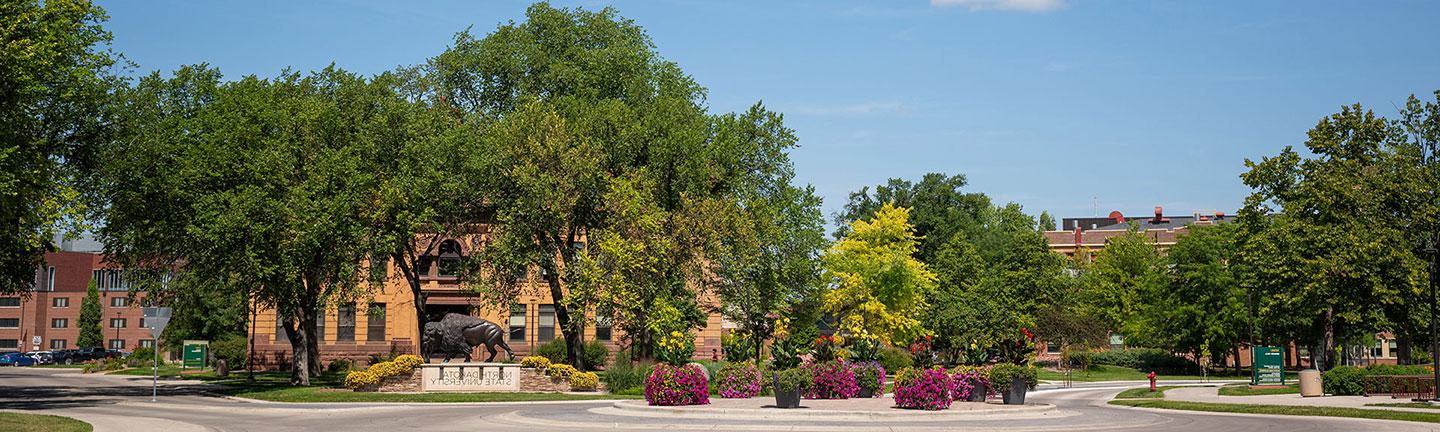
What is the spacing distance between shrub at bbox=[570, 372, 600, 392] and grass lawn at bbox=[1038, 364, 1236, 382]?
31.3 metres

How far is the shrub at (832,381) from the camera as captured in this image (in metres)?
31.1

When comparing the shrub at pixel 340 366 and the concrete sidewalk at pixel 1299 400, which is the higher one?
the shrub at pixel 340 366

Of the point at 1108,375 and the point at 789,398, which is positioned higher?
the point at 789,398

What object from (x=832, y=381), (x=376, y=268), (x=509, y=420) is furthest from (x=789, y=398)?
(x=376, y=268)

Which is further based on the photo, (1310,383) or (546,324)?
(546,324)

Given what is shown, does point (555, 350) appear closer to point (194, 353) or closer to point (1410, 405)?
point (194, 353)

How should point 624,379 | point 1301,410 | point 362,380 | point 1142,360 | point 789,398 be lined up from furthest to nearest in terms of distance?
point 1142,360 < point 624,379 < point 362,380 < point 1301,410 < point 789,398

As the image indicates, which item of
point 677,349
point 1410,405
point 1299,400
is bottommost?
point 1299,400

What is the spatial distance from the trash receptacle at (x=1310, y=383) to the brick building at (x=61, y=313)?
121 metres

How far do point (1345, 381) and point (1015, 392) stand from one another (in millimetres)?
18175

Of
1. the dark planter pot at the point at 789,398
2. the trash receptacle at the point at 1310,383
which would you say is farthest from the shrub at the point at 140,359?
the trash receptacle at the point at 1310,383

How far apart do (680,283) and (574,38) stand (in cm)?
1535

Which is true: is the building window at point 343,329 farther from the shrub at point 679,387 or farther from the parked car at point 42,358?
the shrub at point 679,387

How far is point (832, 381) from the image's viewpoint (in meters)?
31.2
